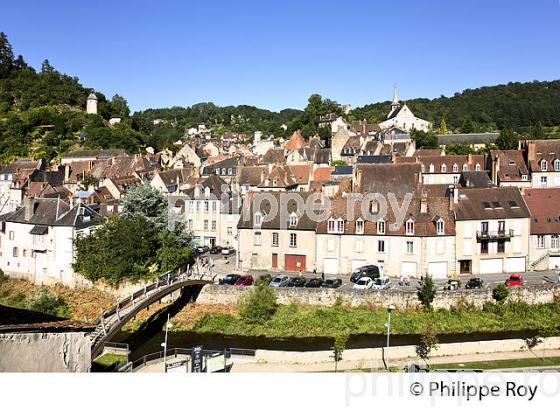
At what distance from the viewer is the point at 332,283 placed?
1309 centimetres

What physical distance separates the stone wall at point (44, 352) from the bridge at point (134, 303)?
4.35 meters

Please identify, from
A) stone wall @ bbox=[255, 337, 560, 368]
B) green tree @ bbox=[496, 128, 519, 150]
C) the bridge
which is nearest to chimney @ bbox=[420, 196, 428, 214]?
stone wall @ bbox=[255, 337, 560, 368]

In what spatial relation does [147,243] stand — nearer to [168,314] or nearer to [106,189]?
[168,314]

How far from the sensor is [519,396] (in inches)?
109

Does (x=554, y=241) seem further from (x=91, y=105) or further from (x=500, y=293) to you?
(x=91, y=105)

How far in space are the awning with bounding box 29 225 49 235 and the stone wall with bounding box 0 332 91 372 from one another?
40.1 ft

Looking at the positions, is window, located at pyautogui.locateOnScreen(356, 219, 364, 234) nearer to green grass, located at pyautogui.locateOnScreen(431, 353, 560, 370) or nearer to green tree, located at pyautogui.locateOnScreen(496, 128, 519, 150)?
green grass, located at pyautogui.locateOnScreen(431, 353, 560, 370)

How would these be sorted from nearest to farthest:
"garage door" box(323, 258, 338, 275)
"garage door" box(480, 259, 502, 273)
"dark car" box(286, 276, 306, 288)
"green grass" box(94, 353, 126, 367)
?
"green grass" box(94, 353, 126, 367) < "dark car" box(286, 276, 306, 288) < "garage door" box(480, 259, 502, 273) < "garage door" box(323, 258, 338, 275)

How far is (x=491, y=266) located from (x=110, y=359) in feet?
30.8

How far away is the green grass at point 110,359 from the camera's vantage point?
895cm

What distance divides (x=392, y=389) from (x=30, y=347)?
6.97 feet

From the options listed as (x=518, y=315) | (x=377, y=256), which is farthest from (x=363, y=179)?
(x=518, y=315)

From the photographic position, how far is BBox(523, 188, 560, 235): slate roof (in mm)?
14352

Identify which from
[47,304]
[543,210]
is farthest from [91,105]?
[543,210]
